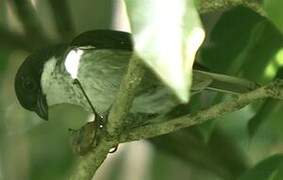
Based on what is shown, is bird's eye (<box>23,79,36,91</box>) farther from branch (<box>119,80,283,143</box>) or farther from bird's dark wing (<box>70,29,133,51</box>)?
branch (<box>119,80,283,143</box>)

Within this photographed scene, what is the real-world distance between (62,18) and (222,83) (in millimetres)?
659

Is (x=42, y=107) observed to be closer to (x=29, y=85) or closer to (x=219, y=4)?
(x=29, y=85)

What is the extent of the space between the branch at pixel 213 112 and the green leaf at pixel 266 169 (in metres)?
0.11

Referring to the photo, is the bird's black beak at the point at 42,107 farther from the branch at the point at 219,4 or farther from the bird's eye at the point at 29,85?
the branch at the point at 219,4

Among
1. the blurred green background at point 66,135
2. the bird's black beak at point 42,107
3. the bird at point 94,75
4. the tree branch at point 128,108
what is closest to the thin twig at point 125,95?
the tree branch at point 128,108

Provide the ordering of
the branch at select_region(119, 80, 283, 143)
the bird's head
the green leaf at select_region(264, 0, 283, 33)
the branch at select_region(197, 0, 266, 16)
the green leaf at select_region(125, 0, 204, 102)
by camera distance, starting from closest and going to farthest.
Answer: the green leaf at select_region(125, 0, 204, 102), the green leaf at select_region(264, 0, 283, 33), the branch at select_region(197, 0, 266, 16), the branch at select_region(119, 80, 283, 143), the bird's head

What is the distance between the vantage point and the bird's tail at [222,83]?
1.23m

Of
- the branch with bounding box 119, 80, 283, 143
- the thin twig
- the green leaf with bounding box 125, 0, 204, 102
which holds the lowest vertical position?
the branch with bounding box 119, 80, 283, 143

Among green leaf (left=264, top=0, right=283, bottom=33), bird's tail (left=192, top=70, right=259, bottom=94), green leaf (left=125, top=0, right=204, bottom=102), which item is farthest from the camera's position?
bird's tail (left=192, top=70, right=259, bottom=94)

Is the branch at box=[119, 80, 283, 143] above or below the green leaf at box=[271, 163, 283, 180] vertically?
above

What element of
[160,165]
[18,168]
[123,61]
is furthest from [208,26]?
[18,168]

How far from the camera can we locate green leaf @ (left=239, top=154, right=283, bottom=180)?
3.94 feet

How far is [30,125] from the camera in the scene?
1955 mm

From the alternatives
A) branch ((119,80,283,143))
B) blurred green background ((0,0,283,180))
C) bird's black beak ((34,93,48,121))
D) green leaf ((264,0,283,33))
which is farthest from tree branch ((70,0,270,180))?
bird's black beak ((34,93,48,121))
